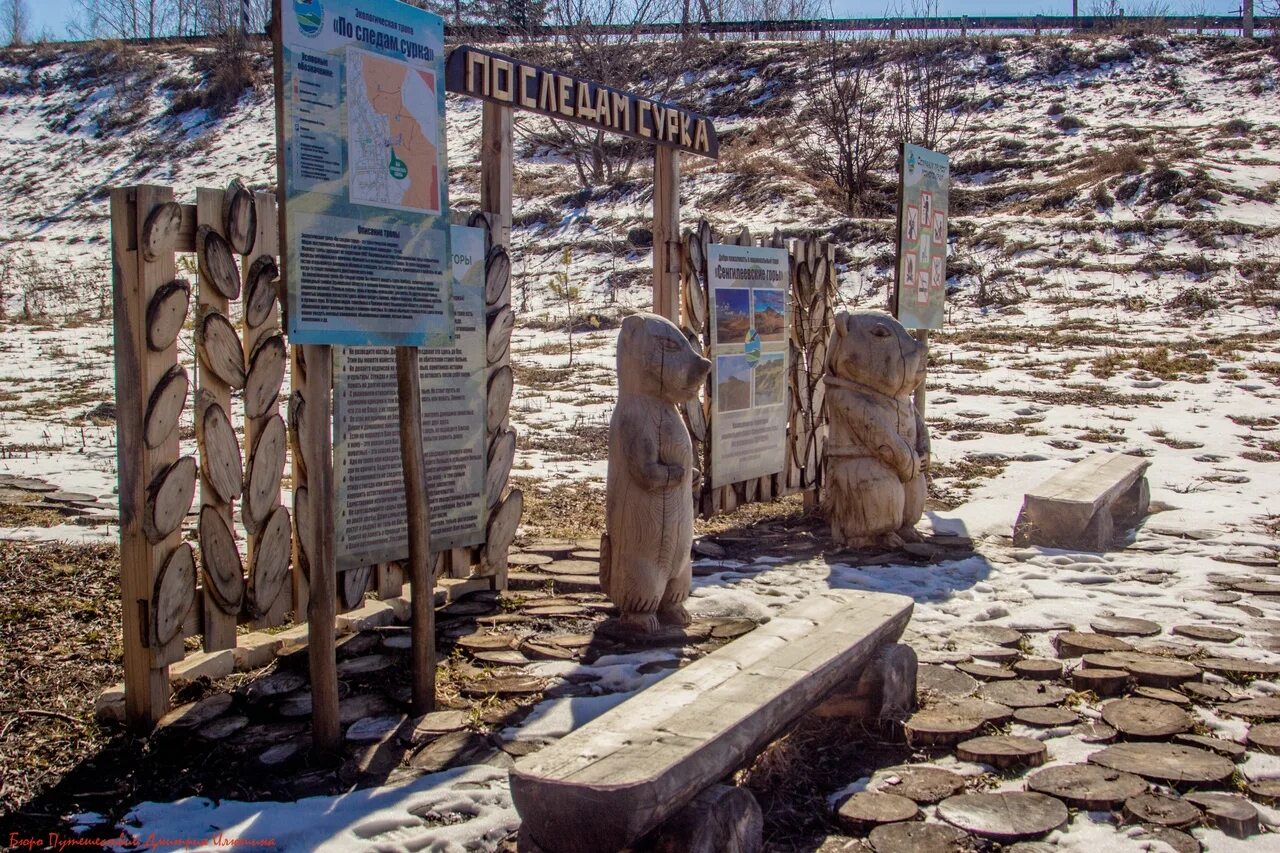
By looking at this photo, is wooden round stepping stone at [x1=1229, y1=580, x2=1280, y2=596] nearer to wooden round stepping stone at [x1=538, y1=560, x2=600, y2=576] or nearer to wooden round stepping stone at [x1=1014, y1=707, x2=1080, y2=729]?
wooden round stepping stone at [x1=1014, y1=707, x2=1080, y2=729]

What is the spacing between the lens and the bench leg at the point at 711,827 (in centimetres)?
268

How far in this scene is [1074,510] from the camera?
651 cm

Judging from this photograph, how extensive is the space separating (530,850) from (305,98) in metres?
2.47

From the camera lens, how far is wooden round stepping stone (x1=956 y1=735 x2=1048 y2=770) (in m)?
3.51

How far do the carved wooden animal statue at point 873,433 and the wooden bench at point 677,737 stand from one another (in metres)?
2.64

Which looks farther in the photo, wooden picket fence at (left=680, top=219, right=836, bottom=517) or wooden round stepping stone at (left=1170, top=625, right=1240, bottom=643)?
wooden picket fence at (left=680, top=219, right=836, bottom=517)

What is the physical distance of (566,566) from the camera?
6.04 m

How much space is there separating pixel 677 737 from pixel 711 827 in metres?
0.24

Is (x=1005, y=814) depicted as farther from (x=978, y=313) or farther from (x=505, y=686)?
(x=978, y=313)

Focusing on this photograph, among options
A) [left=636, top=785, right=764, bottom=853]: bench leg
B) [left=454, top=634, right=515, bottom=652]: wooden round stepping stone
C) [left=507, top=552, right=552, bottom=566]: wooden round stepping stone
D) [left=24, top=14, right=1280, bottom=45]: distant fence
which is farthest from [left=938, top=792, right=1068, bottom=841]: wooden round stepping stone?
[left=24, top=14, right=1280, bottom=45]: distant fence

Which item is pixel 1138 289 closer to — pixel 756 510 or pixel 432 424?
pixel 756 510

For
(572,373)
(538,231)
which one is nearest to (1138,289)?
(572,373)

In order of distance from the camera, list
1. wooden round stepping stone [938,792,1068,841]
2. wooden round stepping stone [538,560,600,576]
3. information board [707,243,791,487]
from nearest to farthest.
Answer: wooden round stepping stone [938,792,1068,841]
wooden round stepping stone [538,560,600,576]
information board [707,243,791,487]

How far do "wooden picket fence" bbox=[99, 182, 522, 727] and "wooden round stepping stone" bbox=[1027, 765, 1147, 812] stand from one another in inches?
96.9
